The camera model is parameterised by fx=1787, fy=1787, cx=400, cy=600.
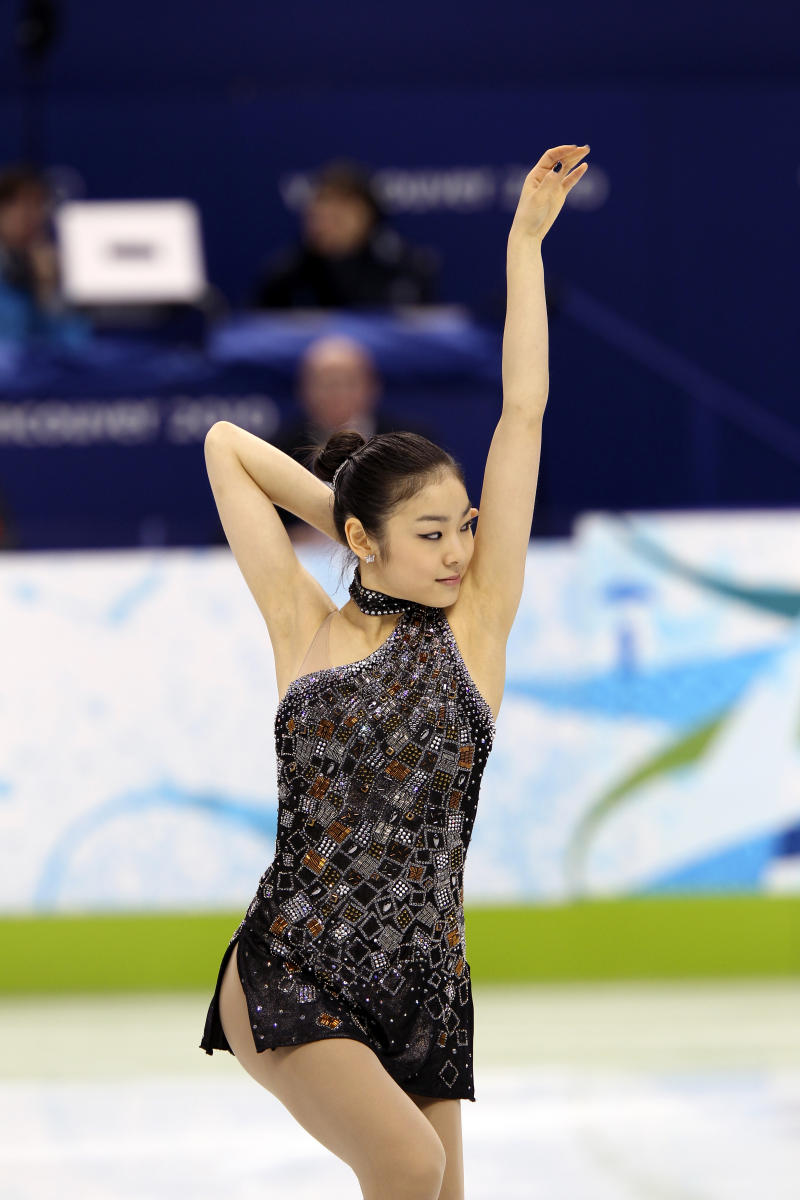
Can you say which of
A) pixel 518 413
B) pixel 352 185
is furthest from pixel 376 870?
pixel 352 185

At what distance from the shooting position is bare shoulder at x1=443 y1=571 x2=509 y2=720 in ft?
8.34

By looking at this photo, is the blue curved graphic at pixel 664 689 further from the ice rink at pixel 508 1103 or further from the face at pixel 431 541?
the face at pixel 431 541

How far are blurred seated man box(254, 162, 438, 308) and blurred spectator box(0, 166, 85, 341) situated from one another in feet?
2.80

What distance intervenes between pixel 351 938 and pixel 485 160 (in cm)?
648

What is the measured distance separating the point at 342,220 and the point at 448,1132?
522cm

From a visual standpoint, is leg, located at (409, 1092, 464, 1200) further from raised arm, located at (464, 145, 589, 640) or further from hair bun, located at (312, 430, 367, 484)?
hair bun, located at (312, 430, 367, 484)

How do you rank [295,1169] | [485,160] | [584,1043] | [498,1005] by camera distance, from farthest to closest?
[485,160], [498,1005], [584,1043], [295,1169]

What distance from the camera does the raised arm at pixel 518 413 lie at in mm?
2508

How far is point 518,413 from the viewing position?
8.23 feet

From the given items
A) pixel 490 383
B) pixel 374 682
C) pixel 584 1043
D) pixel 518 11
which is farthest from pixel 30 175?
pixel 374 682

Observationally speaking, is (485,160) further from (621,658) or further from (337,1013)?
(337,1013)

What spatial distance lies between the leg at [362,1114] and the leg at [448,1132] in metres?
0.11

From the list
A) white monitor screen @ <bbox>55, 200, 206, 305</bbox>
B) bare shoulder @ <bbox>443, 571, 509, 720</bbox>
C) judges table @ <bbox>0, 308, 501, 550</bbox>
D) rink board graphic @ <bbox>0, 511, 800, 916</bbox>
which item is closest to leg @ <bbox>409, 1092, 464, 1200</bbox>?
bare shoulder @ <bbox>443, 571, 509, 720</bbox>

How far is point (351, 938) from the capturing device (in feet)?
7.87
